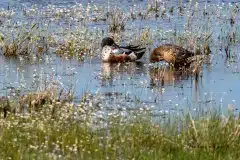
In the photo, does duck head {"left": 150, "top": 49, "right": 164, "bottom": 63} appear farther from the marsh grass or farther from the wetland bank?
the marsh grass

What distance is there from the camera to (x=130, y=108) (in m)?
10.8

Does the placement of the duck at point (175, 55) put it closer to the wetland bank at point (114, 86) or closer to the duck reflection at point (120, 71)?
the wetland bank at point (114, 86)

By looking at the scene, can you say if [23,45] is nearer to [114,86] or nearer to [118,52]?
[118,52]

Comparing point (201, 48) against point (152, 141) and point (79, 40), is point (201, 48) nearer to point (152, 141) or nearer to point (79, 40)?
point (79, 40)

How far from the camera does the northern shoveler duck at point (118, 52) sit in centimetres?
1572

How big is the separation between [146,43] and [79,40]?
1.51 meters

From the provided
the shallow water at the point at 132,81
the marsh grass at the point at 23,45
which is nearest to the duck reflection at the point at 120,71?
the shallow water at the point at 132,81

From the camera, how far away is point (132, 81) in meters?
13.5

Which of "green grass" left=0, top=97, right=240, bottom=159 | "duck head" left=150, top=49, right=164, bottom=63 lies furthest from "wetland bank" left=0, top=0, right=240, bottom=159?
"duck head" left=150, top=49, right=164, bottom=63

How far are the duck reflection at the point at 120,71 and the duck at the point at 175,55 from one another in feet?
1.29

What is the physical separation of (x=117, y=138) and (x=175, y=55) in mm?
6700

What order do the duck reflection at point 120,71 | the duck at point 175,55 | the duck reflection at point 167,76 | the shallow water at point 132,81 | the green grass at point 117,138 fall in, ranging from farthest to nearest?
the duck at point 175,55 < the duck reflection at point 120,71 < the duck reflection at point 167,76 < the shallow water at point 132,81 < the green grass at point 117,138

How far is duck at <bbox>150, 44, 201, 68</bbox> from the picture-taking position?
15102mm

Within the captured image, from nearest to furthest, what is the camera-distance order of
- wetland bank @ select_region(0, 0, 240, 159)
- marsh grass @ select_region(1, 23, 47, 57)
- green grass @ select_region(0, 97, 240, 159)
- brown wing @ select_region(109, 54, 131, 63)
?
green grass @ select_region(0, 97, 240, 159)
wetland bank @ select_region(0, 0, 240, 159)
marsh grass @ select_region(1, 23, 47, 57)
brown wing @ select_region(109, 54, 131, 63)
